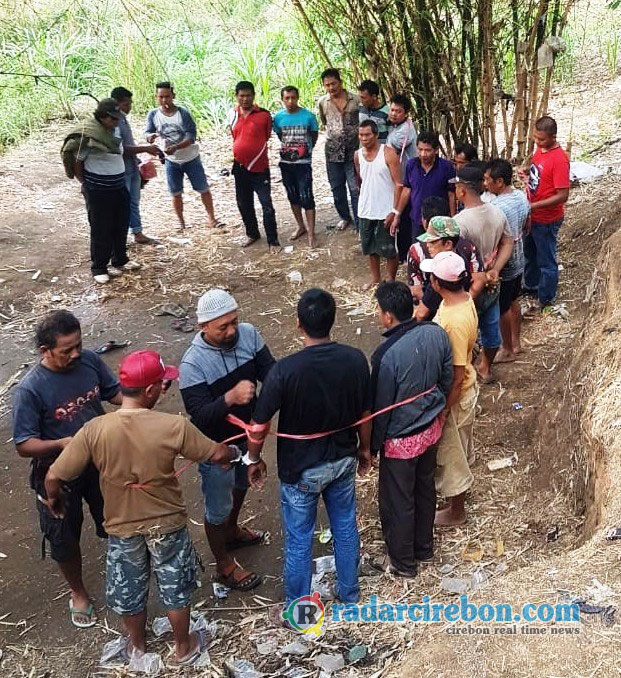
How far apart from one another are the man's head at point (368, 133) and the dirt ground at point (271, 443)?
1411 mm

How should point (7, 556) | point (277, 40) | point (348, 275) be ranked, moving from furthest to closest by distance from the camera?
point (277, 40), point (348, 275), point (7, 556)

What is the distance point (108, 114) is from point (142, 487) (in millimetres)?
4724

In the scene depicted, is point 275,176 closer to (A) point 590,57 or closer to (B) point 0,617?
(A) point 590,57

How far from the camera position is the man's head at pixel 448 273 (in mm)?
3697

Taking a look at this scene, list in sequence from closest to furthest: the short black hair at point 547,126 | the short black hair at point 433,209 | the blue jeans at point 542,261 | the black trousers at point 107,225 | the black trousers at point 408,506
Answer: the black trousers at point 408,506
the short black hair at point 433,209
the short black hair at point 547,126
the blue jeans at point 542,261
the black trousers at point 107,225

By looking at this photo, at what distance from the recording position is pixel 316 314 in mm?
3139

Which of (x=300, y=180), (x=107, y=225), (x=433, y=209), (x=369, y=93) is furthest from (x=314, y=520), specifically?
(x=300, y=180)

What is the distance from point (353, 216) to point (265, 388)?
5.24 metres

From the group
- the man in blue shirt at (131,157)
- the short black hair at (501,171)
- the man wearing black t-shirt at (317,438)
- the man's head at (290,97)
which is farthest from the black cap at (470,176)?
the man in blue shirt at (131,157)

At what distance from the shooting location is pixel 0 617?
381cm

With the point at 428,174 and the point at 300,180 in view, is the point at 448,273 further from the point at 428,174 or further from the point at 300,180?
the point at 300,180

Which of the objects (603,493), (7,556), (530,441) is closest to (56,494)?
(7,556)

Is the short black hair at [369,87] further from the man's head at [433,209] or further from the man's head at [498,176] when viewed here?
the man's head at [433,209]

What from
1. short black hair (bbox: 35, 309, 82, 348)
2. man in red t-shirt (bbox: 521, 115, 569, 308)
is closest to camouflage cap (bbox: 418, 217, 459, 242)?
man in red t-shirt (bbox: 521, 115, 569, 308)
